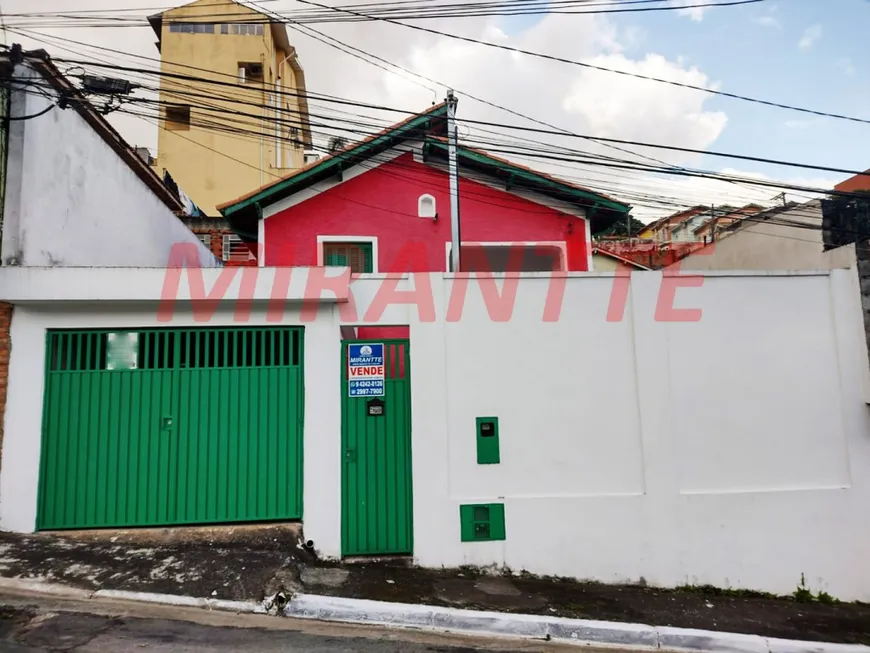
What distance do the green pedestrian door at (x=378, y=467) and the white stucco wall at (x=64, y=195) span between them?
3750 mm

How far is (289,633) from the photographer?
3.86 metres

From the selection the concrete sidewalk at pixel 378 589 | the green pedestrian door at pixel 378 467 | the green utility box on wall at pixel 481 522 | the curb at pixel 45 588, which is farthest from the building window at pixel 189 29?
the green utility box on wall at pixel 481 522

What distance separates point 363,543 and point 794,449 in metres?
4.85

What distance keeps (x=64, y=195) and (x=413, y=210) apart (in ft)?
18.2

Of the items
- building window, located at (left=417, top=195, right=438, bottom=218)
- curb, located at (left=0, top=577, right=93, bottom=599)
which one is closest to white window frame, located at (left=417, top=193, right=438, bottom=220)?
building window, located at (left=417, top=195, right=438, bottom=218)

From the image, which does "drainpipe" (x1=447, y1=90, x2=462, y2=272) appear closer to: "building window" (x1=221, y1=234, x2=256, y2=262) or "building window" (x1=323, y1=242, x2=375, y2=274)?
Answer: "building window" (x1=323, y1=242, x2=375, y2=274)

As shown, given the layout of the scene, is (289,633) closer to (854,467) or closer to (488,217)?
(854,467)

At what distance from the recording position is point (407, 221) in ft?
32.3

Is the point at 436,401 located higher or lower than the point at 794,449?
higher

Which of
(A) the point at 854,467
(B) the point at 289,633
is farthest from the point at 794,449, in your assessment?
(B) the point at 289,633

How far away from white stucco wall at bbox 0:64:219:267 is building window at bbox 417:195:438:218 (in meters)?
5.04

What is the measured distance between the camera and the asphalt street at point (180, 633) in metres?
3.53

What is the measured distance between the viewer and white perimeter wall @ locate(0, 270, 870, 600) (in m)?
5.24

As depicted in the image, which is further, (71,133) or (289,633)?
(71,133)
